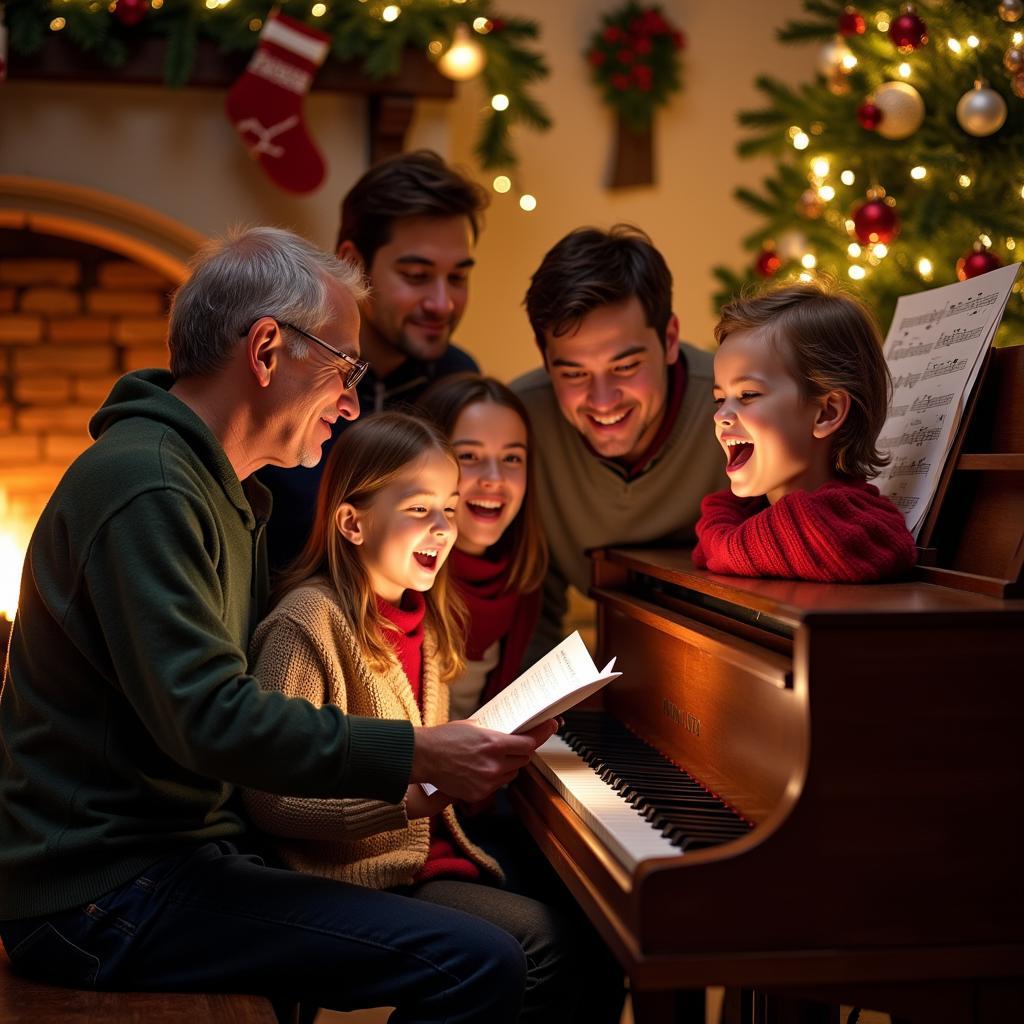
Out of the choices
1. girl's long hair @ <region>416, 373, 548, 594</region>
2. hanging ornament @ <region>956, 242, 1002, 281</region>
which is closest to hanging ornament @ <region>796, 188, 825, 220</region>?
hanging ornament @ <region>956, 242, 1002, 281</region>

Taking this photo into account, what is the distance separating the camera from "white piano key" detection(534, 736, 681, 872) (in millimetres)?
1592

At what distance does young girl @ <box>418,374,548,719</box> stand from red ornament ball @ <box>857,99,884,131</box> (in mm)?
1532

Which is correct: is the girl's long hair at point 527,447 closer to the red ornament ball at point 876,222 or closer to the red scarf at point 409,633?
the red scarf at point 409,633

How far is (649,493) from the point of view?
271 cm

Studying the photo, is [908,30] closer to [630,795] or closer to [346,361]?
[346,361]

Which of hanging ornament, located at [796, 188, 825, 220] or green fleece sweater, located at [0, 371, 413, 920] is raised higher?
hanging ornament, located at [796, 188, 825, 220]

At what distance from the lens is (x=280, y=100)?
153 inches

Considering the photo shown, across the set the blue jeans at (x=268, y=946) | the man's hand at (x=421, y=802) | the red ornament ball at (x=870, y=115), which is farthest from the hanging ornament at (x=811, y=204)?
the blue jeans at (x=268, y=946)

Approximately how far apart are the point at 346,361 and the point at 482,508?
623 mm

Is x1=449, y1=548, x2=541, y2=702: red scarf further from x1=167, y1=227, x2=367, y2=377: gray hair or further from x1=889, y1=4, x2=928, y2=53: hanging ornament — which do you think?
x1=889, y1=4, x2=928, y2=53: hanging ornament

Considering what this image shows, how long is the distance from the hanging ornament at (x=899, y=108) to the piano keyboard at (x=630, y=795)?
78.3 inches

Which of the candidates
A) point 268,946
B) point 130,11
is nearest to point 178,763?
point 268,946

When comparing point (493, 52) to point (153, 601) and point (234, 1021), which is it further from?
point (234, 1021)

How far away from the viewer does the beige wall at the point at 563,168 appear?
4.12 metres
